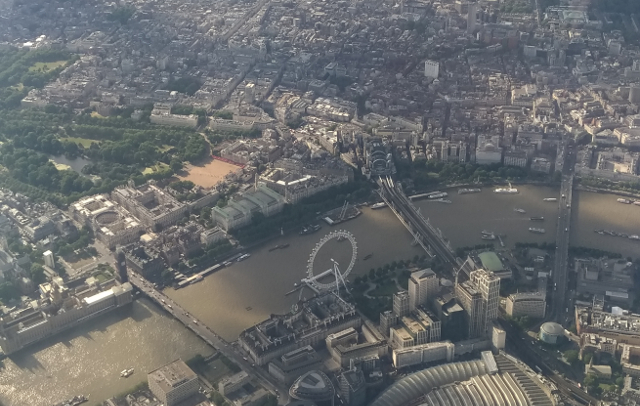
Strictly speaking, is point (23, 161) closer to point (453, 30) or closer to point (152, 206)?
point (152, 206)

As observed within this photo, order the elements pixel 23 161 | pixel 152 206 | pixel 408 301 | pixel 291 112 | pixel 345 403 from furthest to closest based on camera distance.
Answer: pixel 291 112
pixel 23 161
pixel 152 206
pixel 408 301
pixel 345 403

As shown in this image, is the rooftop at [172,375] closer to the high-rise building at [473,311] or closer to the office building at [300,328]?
the office building at [300,328]

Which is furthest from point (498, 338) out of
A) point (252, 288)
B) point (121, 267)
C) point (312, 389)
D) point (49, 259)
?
point (49, 259)

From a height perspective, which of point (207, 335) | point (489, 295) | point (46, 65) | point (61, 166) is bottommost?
point (207, 335)

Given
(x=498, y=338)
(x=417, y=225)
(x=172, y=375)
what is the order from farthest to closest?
(x=417, y=225), (x=498, y=338), (x=172, y=375)

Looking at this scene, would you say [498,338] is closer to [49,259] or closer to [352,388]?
[352,388]

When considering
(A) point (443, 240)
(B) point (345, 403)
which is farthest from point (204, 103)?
(B) point (345, 403)

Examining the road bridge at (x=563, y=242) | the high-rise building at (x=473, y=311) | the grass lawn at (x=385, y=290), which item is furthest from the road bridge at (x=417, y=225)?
the road bridge at (x=563, y=242)
